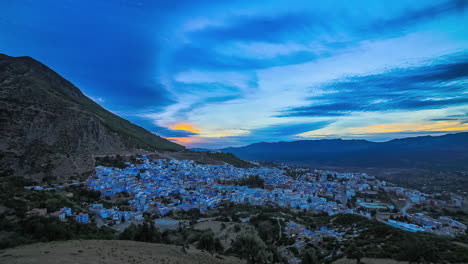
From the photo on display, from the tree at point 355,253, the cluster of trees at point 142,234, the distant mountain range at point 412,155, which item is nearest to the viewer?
the tree at point 355,253

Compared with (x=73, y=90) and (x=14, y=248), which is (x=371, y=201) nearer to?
(x=14, y=248)

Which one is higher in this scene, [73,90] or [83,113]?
[73,90]

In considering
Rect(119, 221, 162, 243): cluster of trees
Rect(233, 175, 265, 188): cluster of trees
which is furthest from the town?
Rect(119, 221, 162, 243): cluster of trees

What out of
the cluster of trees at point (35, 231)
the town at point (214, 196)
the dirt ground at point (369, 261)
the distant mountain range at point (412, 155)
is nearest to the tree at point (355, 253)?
the dirt ground at point (369, 261)

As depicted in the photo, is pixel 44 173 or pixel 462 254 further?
pixel 44 173

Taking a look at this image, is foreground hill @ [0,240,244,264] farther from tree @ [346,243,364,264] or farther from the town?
the town

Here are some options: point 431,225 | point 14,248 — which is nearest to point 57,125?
point 14,248

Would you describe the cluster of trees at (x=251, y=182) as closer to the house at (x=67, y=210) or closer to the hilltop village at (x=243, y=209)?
the hilltop village at (x=243, y=209)
